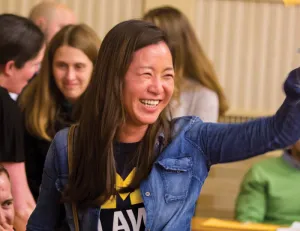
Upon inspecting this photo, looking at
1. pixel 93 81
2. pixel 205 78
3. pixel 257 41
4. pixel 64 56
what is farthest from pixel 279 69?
pixel 93 81

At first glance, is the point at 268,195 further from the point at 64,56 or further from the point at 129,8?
the point at 129,8

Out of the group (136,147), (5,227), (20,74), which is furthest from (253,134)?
(20,74)

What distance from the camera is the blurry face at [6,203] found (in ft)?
11.4

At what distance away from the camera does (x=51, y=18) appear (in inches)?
206

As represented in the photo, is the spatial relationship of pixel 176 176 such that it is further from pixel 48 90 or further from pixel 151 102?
pixel 48 90

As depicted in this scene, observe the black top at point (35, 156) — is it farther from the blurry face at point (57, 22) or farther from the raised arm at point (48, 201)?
the blurry face at point (57, 22)

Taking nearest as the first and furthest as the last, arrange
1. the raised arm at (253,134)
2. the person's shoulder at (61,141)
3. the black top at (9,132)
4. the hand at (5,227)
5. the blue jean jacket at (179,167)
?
1. the raised arm at (253,134)
2. the blue jean jacket at (179,167)
3. the person's shoulder at (61,141)
4. the hand at (5,227)
5. the black top at (9,132)

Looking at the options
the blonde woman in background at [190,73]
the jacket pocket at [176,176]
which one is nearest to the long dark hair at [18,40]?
the blonde woman in background at [190,73]

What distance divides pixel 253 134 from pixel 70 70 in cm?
195

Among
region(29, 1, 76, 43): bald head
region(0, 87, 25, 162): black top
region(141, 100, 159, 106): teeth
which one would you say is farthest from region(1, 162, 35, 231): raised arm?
region(29, 1, 76, 43): bald head

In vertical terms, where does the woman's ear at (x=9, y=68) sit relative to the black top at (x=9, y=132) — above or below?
above

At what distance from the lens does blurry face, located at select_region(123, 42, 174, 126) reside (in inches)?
106

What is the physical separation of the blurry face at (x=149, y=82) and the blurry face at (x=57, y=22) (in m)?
2.55

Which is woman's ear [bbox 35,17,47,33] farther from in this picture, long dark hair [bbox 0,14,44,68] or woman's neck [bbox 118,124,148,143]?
woman's neck [bbox 118,124,148,143]
